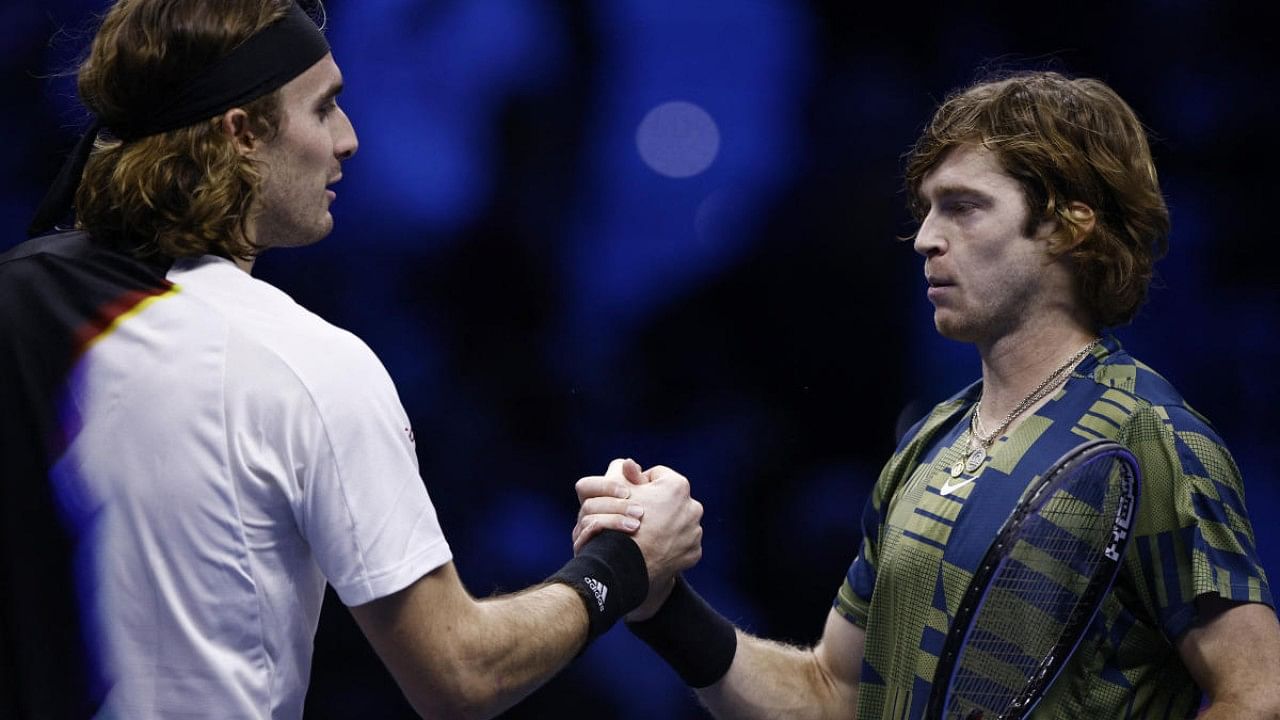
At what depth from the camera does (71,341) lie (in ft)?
4.47

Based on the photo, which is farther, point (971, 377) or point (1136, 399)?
point (971, 377)

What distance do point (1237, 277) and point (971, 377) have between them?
1.88 feet

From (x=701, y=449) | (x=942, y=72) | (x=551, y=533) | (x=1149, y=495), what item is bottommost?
(x=551, y=533)

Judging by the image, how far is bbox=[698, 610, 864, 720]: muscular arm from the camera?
6.91 ft

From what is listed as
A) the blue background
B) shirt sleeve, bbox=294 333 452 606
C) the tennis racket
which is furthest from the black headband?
the blue background

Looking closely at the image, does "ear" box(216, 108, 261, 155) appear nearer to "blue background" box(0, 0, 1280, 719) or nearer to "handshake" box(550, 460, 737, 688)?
"handshake" box(550, 460, 737, 688)

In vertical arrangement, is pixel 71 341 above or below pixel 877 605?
above

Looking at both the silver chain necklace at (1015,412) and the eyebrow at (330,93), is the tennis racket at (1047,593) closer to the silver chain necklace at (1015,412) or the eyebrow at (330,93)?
the silver chain necklace at (1015,412)

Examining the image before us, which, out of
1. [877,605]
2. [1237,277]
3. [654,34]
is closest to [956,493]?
[877,605]

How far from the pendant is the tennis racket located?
183mm

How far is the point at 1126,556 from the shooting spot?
1638 millimetres

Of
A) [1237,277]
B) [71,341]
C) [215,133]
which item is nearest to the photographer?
[71,341]

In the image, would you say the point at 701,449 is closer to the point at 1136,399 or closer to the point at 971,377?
the point at 971,377

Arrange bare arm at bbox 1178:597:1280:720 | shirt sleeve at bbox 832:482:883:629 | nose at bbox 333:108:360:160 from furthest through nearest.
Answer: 1. shirt sleeve at bbox 832:482:883:629
2. nose at bbox 333:108:360:160
3. bare arm at bbox 1178:597:1280:720
